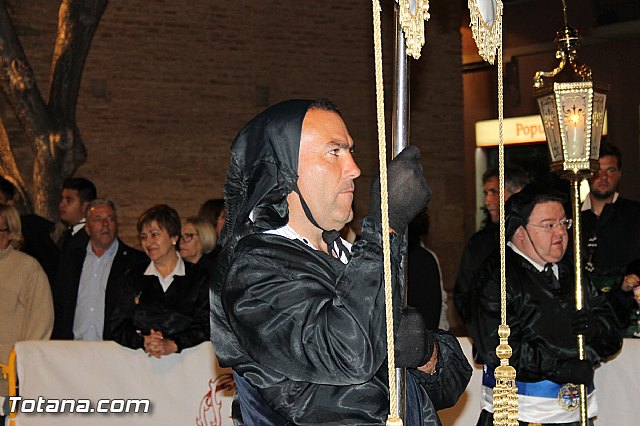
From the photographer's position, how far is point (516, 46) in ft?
66.2

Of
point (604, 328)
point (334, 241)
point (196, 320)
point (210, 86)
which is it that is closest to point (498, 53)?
point (334, 241)

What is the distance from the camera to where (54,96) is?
40.4 feet

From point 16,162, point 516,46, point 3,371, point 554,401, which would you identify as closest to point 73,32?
point 16,162

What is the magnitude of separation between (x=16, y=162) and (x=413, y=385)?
10761 millimetres

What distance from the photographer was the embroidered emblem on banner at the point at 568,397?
17.9 ft

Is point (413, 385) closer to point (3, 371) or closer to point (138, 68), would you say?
point (3, 371)

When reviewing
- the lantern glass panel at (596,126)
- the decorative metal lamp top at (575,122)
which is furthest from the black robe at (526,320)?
the lantern glass panel at (596,126)

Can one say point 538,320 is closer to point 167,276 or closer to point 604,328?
point 604,328

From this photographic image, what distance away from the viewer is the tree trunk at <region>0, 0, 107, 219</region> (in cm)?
1209

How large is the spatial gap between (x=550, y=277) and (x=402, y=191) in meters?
3.10

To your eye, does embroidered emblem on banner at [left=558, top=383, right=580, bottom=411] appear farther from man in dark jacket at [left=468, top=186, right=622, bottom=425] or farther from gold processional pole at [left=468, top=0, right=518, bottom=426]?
gold processional pole at [left=468, top=0, right=518, bottom=426]

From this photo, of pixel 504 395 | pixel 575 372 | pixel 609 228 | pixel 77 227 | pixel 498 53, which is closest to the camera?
pixel 498 53

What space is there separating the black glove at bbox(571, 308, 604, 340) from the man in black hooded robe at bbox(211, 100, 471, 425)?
2377mm

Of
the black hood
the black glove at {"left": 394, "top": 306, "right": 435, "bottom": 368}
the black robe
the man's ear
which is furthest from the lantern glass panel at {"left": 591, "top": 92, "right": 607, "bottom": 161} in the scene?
the black glove at {"left": 394, "top": 306, "right": 435, "bottom": 368}
